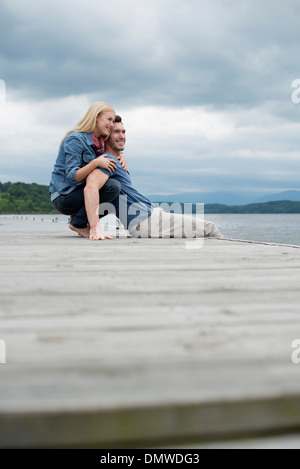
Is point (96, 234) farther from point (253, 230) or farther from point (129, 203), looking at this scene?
point (253, 230)

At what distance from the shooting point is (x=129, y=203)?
399cm

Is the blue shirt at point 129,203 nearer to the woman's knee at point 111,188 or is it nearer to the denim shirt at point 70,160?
the woman's knee at point 111,188

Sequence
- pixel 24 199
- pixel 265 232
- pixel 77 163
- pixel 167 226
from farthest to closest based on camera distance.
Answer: pixel 24 199
pixel 265 232
pixel 167 226
pixel 77 163

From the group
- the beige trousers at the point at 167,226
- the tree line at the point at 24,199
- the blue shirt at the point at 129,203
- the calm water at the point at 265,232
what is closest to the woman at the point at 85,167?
the blue shirt at the point at 129,203

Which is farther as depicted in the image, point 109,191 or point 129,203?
point 129,203

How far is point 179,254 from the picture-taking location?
2.62 meters

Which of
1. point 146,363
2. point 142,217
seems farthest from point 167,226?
point 146,363

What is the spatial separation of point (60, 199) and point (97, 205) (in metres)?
0.48

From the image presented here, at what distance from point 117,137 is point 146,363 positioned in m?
3.55

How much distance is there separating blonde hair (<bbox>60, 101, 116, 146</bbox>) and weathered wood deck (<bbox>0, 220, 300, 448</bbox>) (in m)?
2.49

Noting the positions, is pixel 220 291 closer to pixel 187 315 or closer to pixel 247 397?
pixel 187 315

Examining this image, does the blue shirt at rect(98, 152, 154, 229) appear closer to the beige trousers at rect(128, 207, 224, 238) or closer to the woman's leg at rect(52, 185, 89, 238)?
the beige trousers at rect(128, 207, 224, 238)

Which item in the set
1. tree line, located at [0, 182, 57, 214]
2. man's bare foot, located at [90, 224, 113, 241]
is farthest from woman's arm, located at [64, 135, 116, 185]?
tree line, located at [0, 182, 57, 214]

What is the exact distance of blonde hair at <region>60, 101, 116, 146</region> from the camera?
3801 millimetres
